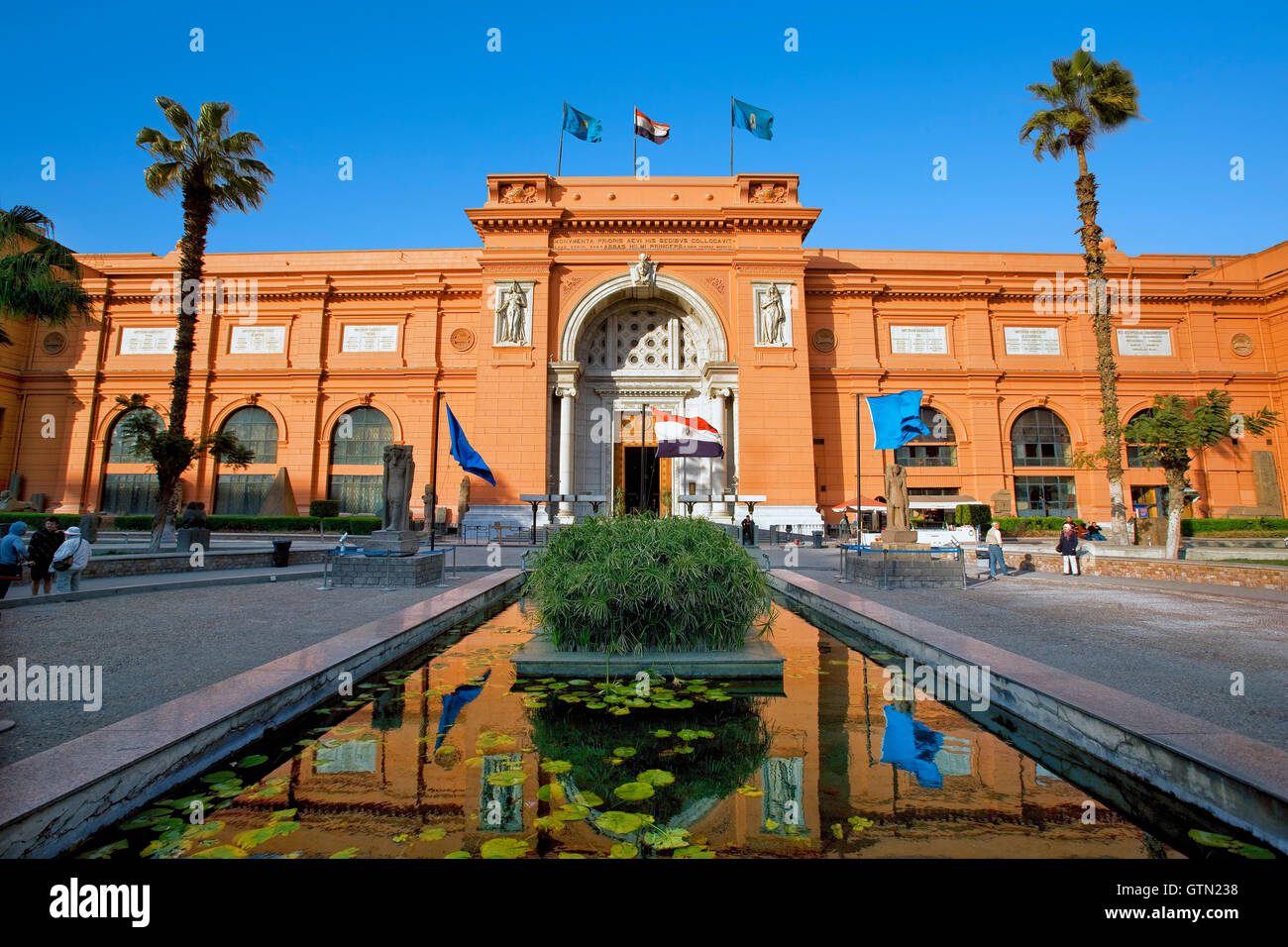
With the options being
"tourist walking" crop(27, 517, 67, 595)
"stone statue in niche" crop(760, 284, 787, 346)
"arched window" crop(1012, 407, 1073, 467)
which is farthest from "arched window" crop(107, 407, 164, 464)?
"arched window" crop(1012, 407, 1073, 467)

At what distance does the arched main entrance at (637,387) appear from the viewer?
952 inches

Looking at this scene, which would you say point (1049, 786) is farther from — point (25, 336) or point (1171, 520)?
point (25, 336)

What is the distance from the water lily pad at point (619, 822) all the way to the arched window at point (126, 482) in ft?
110

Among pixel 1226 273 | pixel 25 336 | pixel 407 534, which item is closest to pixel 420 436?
pixel 407 534

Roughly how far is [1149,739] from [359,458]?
95.8ft

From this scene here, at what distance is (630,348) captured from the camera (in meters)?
26.4

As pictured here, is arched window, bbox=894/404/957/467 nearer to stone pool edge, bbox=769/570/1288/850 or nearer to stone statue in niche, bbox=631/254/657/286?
stone statue in niche, bbox=631/254/657/286

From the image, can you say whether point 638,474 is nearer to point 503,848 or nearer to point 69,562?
point 69,562

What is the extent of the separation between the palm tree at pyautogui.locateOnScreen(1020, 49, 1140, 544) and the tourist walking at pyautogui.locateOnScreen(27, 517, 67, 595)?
23.6m

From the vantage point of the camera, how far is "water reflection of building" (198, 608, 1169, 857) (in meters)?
2.35

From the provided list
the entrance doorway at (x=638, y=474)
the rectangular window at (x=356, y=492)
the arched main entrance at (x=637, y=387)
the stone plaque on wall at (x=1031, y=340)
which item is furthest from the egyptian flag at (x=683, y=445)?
the stone plaque on wall at (x=1031, y=340)

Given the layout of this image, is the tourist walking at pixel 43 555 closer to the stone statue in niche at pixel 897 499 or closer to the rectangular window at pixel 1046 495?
the stone statue in niche at pixel 897 499

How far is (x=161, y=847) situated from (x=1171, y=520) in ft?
59.2

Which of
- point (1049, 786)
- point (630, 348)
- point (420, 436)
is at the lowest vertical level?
point (1049, 786)
